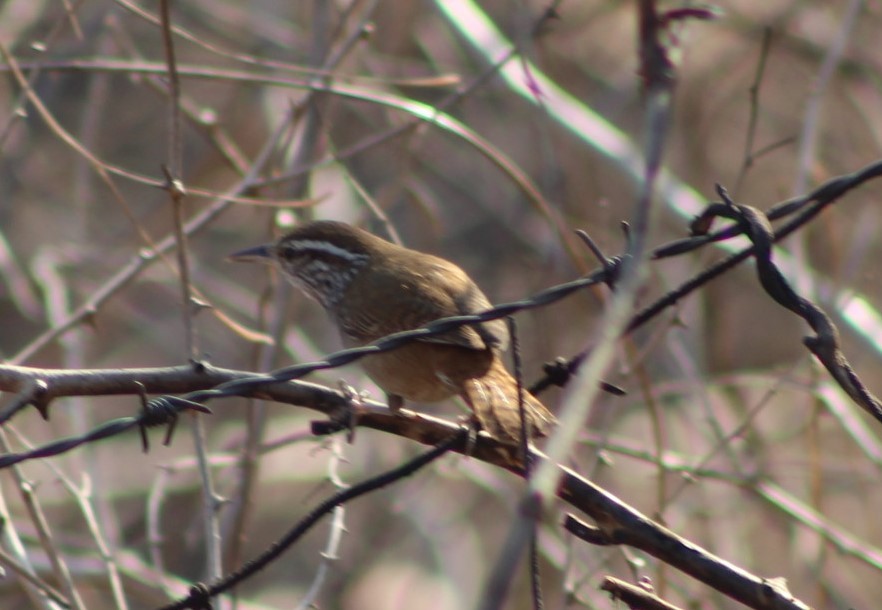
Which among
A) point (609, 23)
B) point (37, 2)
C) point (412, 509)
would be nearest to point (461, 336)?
point (412, 509)

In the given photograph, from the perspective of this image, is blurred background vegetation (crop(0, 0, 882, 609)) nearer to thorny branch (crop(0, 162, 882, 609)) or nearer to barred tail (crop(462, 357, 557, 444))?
barred tail (crop(462, 357, 557, 444))

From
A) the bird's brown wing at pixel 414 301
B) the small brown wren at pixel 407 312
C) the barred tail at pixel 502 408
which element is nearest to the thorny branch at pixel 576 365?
the barred tail at pixel 502 408

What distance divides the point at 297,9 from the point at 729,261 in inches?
351

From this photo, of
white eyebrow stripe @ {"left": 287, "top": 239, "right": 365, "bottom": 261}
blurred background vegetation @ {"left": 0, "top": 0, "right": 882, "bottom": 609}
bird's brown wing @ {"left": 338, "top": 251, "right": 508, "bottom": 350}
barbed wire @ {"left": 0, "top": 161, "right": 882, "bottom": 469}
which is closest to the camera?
barbed wire @ {"left": 0, "top": 161, "right": 882, "bottom": 469}

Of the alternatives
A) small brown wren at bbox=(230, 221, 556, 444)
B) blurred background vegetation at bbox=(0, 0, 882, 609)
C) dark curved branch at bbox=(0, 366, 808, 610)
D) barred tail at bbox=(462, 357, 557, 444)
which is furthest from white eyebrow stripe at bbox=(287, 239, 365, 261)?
blurred background vegetation at bbox=(0, 0, 882, 609)

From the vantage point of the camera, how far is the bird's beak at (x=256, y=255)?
496cm

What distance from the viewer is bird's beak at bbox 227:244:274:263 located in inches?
195

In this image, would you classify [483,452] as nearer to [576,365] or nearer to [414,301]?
[576,365]

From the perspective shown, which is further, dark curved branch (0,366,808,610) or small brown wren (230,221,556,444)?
small brown wren (230,221,556,444)

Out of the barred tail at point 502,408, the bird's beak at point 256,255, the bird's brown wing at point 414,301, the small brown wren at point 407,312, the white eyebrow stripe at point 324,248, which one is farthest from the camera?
the bird's beak at point 256,255

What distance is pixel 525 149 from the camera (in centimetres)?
1111

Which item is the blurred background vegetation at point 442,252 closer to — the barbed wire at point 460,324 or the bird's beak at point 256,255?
the bird's beak at point 256,255

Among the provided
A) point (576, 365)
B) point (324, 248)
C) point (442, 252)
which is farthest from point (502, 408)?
point (442, 252)

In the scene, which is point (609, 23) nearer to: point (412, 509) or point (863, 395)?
point (412, 509)
